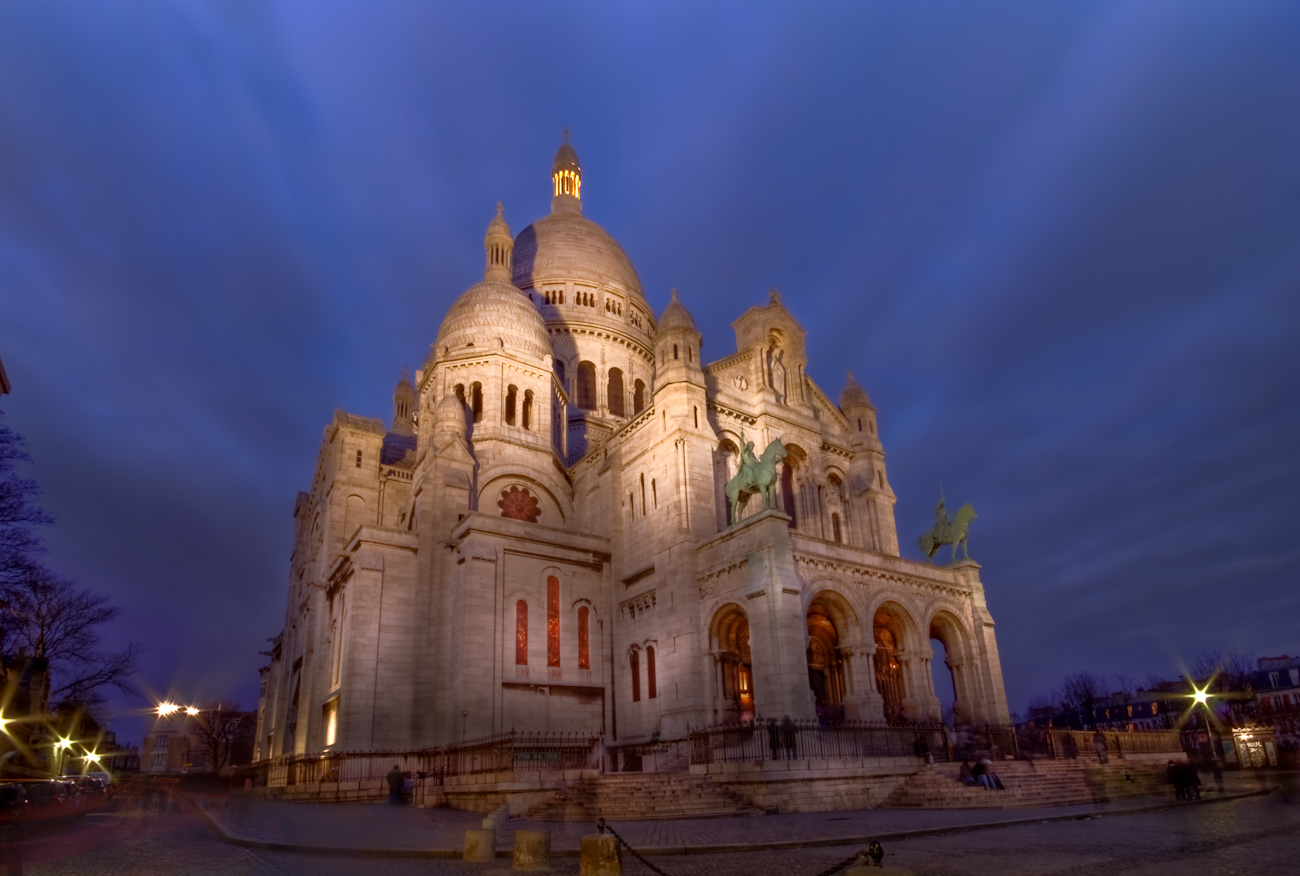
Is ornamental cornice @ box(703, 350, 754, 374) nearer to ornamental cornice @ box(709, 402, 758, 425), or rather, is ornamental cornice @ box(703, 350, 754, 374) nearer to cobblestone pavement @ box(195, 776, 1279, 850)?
ornamental cornice @ box(709, 402, 758, 425)

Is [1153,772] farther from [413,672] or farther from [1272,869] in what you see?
[413,672]

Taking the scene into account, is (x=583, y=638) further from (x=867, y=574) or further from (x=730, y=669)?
(x=867, y=574)

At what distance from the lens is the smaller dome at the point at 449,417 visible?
39.1 meters

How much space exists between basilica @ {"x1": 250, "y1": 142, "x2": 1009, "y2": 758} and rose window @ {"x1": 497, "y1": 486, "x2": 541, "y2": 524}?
0.16 meters

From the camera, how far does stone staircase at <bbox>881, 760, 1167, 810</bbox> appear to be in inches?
870

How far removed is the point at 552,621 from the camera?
35281mm

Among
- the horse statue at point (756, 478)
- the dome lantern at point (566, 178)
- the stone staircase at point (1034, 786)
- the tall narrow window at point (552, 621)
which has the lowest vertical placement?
the stone staircase at point (1034, 786)

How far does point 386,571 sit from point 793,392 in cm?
2139

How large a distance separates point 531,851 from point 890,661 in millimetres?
26153

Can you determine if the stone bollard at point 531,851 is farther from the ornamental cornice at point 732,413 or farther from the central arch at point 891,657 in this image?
the ornamental cornice at point 732,413

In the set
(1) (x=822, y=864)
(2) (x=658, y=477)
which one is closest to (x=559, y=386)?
(2) (x=658, y=477)

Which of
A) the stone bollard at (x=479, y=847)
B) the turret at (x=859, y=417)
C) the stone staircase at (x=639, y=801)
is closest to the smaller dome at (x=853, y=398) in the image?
the turret at (x=859, y=417)

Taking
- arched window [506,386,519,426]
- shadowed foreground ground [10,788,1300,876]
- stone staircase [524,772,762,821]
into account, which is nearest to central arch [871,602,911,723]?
stone staircase [524,772,762,821]

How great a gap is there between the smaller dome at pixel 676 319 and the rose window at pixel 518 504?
38.2ft
